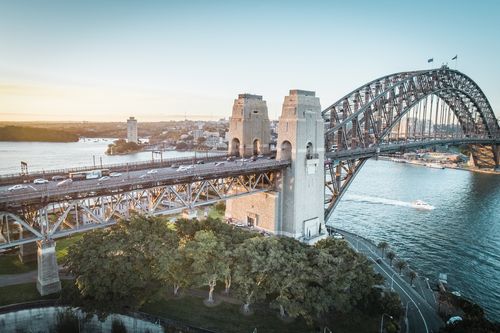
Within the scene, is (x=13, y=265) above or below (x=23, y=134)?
below

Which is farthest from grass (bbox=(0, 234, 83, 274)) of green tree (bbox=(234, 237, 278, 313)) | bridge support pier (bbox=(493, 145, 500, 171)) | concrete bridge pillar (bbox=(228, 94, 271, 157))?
bridge support pier (bbox=(493, 145, 500, 171))

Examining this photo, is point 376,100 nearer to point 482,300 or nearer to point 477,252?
point 477,252

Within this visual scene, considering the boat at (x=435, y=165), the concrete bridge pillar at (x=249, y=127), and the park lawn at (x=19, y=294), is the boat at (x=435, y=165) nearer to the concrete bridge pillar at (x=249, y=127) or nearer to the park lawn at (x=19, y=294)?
the concrete bridge pillar at (x=249, y=127)

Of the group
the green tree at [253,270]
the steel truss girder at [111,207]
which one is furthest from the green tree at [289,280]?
the steel truss girder at [111,207]

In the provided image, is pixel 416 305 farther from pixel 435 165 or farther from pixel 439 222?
pixel 435 165

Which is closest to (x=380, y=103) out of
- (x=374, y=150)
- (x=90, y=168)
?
(x=374, y=150)

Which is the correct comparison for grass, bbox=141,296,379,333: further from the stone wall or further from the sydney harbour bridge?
the stone wall
